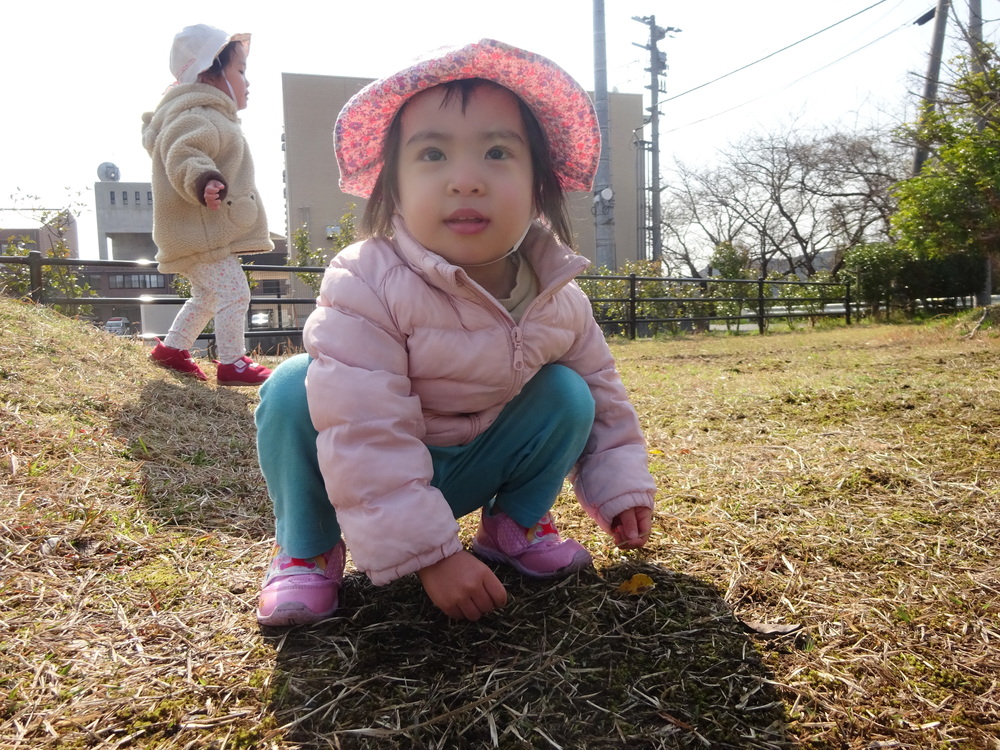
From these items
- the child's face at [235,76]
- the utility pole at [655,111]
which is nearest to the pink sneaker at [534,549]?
the child's face at [235,76]

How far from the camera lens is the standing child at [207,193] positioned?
3.49 meters

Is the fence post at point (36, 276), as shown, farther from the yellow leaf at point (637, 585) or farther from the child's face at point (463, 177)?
the yellow leaf at point (637, 585)

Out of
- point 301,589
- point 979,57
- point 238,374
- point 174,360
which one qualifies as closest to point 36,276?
point 174,360

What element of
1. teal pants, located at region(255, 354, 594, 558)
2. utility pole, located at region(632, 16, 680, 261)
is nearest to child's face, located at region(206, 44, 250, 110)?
teal pants, located at region(255, 354, 594, 558)

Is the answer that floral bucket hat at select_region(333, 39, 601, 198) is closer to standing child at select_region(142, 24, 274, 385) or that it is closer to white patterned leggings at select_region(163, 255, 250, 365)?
standing child at select_region(142, 24, 274, 385)

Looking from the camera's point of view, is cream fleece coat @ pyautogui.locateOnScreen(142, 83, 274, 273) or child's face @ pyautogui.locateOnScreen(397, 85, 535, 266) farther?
cream fleece coat @ pyautogui.locateOnScreen(142, 83, 274, 273)

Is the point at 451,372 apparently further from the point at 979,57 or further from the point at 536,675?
the point at 979,57

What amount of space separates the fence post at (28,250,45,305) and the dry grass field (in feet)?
9.50

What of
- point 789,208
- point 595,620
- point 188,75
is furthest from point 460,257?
point 789,208

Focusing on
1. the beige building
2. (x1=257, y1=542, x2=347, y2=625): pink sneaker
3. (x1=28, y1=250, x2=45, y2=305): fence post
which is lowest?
(x1=257, y1=542, x2=347, y2=625): pink sneaker

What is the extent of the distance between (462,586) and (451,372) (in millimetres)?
385

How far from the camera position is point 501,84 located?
1.44m

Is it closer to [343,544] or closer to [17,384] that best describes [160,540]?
[343,544]

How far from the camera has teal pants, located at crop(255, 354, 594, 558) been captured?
1303 mm
